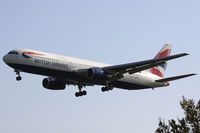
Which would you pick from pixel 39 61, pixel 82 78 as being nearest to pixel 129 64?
pixel 82 78

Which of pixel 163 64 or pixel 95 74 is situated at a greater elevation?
pixel 163 64

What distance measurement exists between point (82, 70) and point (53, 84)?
7.96 m

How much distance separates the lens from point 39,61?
50.4 metres

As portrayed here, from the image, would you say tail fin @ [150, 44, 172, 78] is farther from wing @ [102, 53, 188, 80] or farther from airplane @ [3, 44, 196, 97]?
wing @ [102, 53, 188, 80]

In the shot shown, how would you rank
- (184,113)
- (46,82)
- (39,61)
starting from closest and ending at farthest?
1. (184,113)
2. (39,61)
3. (46,82)

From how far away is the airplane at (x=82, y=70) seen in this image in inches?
1987

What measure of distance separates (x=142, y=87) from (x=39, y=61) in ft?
54.4

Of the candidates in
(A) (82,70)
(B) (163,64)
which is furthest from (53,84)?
(B) (163,64)

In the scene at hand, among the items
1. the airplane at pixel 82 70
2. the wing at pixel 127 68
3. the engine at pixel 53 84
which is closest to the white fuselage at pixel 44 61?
the airplane at pixel 82 70

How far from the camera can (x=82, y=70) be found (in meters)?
52.7

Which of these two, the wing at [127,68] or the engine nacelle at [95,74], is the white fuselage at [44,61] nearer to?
the engine nacelle at [95,74]

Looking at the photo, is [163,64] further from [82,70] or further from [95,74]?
[82,70]

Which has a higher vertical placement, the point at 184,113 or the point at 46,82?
the point at 46,82

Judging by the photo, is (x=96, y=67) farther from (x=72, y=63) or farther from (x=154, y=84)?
(x=154, y=84)
